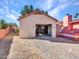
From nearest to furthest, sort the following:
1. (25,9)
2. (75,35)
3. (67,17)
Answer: (75,35) < (67,17) < (25,9)

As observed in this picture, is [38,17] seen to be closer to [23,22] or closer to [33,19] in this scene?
[33,19]

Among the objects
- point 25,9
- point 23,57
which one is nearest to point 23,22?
point 23,57

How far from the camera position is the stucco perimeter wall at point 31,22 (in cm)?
2598

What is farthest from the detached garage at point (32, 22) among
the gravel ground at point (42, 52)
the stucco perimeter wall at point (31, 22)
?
the gravel ground at point (42, 52)

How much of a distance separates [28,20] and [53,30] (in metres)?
4.97

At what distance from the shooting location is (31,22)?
2620 cm

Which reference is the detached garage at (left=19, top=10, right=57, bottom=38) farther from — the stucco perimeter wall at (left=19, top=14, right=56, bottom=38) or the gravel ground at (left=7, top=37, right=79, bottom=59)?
the gravel ground at (left=7, top=37, right=79, bottom=59)

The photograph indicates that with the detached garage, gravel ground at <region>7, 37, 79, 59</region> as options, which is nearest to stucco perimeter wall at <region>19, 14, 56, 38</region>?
the detached garage

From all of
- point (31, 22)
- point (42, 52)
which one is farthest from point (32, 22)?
point (42, 52)

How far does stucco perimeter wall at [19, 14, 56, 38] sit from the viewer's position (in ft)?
85.3

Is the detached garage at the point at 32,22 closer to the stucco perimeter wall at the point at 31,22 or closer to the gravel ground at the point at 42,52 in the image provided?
the stucco perimeter wall at the point at 31,22

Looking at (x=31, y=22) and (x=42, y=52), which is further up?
(x=31, y=22)

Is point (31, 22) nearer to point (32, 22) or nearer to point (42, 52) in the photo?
point (32, 22)

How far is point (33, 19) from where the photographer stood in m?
26.3
